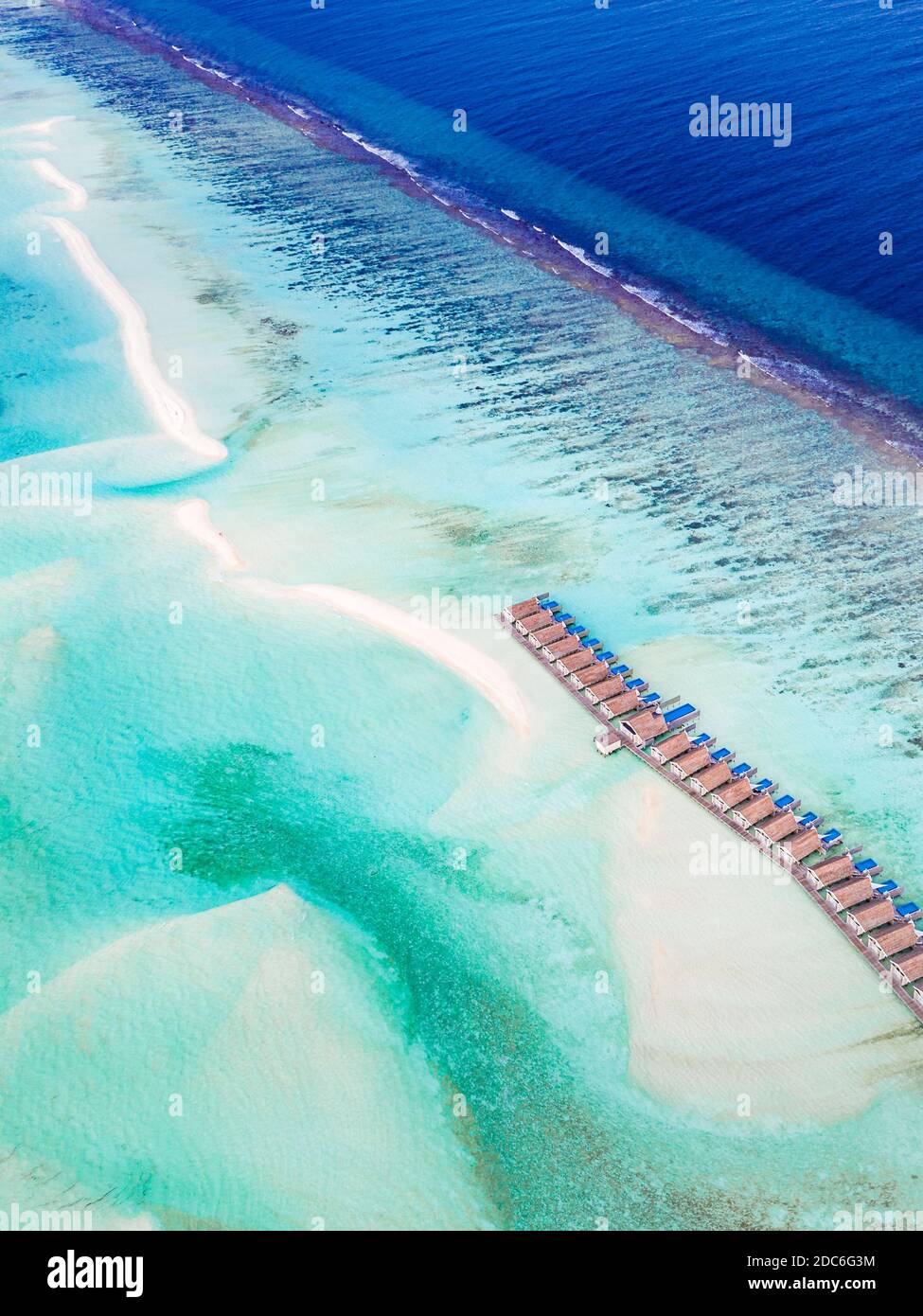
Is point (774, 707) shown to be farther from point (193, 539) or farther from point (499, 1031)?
point (193, 539)

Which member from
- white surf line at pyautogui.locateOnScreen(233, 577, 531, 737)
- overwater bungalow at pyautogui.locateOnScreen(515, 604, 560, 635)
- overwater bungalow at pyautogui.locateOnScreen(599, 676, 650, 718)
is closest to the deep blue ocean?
overwater bungalow at pyautogui.locateOnScreen(515, 604, 560, 635)

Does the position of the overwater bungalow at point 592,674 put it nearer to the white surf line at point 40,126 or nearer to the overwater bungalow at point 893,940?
the overwater bungalow at point 893,940

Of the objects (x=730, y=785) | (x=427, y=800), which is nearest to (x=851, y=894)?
(x=730, y=785)

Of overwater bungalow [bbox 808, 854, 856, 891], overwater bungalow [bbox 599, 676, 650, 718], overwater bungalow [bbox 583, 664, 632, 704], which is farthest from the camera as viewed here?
overwater bungalow [bbox 583, 664, 632, 704]

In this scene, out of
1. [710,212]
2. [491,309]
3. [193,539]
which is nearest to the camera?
[193,539]

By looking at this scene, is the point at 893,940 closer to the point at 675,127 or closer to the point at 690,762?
the point at 690,762

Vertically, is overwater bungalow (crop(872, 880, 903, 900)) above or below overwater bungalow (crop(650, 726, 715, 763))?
below

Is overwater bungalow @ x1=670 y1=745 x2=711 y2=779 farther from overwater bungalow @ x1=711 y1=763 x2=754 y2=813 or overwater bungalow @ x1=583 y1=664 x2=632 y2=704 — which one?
overwater bungalow @ x1=583 y1=664 x2=632 y2=704

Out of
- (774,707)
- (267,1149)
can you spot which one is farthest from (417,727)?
(267,1149)
